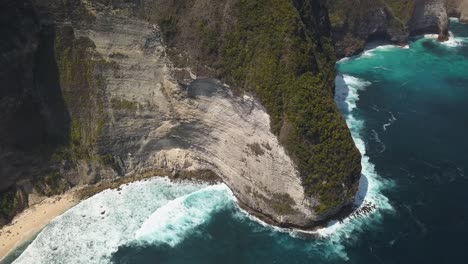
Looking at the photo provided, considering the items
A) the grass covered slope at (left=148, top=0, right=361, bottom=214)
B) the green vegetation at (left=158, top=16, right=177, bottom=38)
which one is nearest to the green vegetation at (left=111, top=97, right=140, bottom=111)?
the grass covered slope at (left=148, top=0, right=361, bottom=214)

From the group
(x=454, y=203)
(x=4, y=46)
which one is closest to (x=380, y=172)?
(x=454, y=203)

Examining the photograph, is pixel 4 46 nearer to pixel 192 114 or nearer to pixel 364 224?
pixel 192 114

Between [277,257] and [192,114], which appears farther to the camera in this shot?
[192,114]

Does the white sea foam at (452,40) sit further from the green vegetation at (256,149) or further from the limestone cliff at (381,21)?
the green vegetation at (256,149)

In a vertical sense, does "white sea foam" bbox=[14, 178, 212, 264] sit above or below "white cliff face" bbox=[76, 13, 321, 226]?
below

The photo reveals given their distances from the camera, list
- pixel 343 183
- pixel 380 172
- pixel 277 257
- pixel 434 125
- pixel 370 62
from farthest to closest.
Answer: pixel 370 62 → pixel 434 125 → pixel 380 172 → pixel 343 183 → pixel 277 257

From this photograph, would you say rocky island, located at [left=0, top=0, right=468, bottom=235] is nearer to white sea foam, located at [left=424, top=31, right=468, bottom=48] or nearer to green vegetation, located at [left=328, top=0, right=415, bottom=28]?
green vegetation, located at [left=328, top=0, right=415, bottom=28]

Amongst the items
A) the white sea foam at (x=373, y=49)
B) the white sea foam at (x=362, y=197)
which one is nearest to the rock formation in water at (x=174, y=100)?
the white sea foam at (x=362, y=197)
